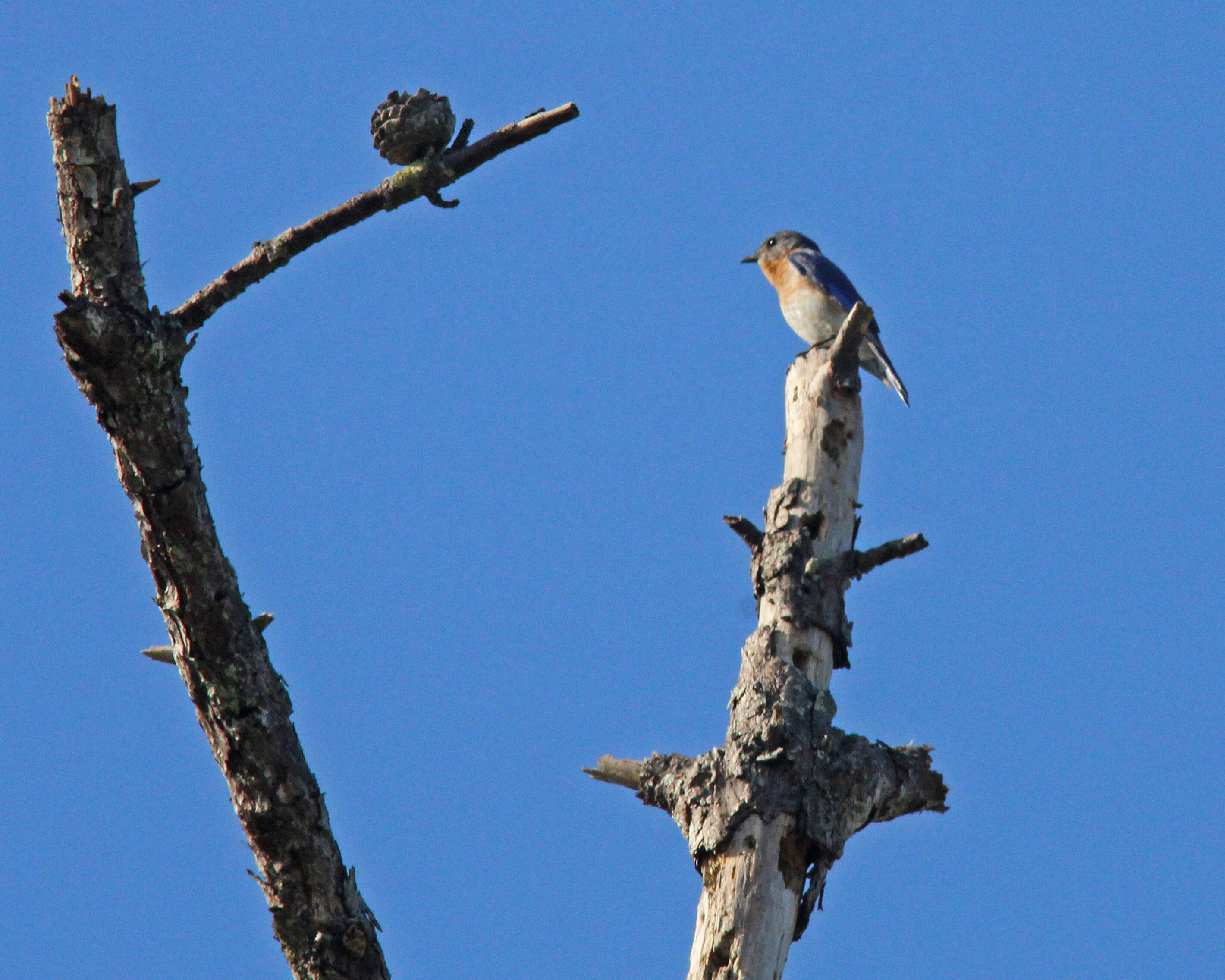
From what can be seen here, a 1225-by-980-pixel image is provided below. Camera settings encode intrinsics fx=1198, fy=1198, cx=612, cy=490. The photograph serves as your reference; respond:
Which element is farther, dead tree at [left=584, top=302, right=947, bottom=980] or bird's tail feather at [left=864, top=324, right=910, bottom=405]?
bird's tail feather at [left=864, top=324, right=910, bottom=405]

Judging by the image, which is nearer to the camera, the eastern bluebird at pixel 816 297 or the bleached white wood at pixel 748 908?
the bleached white wood at pixel 748 908

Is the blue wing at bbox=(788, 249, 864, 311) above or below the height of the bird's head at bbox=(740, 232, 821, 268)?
below

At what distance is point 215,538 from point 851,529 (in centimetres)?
301

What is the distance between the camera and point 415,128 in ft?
16.0

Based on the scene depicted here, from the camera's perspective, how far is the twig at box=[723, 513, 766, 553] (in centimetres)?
584

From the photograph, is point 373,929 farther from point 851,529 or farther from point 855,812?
→ point 851,529

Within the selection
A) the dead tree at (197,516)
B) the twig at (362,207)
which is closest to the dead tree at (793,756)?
the dead tree at (197,516)

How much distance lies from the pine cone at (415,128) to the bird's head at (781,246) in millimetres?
5531

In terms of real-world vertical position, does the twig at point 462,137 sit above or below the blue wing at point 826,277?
below

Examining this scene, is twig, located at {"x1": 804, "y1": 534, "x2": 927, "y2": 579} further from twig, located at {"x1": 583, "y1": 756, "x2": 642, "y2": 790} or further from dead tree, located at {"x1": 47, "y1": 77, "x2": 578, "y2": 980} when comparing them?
dead tree, located at {"x1": 47, "y1": 77, "x2": 578, "y2": 980}

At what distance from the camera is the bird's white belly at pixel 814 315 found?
30.2 feet

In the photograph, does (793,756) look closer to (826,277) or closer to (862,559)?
(862,559)

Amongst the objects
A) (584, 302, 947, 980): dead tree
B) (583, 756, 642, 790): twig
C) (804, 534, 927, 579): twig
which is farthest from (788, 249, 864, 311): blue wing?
(583, 756, 642, 790): twig

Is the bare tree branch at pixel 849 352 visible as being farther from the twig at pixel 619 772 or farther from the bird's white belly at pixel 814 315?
the bird's white belly at pixel 814 315
